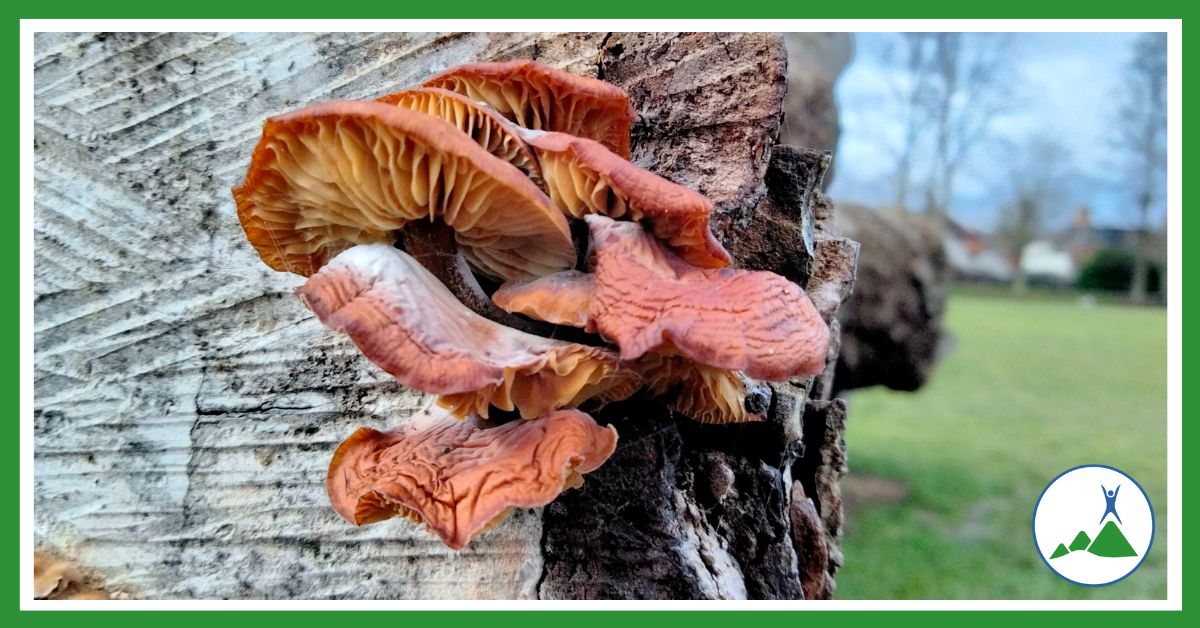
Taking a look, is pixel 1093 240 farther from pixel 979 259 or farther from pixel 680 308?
pixel 680 308

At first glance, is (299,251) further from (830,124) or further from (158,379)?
(830,124)

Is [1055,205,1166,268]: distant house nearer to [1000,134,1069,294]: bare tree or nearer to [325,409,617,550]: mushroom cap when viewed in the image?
[1000,134,1069,294]: bare tree

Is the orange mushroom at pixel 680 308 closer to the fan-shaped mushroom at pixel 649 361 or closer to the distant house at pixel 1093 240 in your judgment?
the fan-shaped mushroom at pixel 649 361

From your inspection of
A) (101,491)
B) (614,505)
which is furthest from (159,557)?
(614,505)

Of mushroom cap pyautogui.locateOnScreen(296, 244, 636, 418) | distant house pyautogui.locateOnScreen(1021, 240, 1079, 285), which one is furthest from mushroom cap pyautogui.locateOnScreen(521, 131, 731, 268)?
distant house pyautogui.locateOnScreen(1021, 240, 1079, 285)

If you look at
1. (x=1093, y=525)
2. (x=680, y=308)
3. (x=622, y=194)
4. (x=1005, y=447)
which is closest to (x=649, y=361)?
(x=680, y=308)
